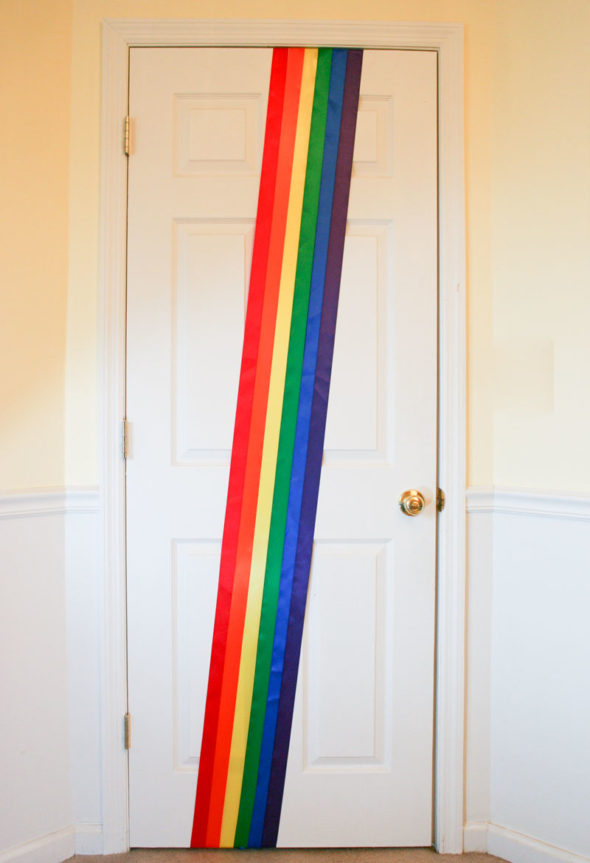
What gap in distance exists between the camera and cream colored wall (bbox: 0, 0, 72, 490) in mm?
1565

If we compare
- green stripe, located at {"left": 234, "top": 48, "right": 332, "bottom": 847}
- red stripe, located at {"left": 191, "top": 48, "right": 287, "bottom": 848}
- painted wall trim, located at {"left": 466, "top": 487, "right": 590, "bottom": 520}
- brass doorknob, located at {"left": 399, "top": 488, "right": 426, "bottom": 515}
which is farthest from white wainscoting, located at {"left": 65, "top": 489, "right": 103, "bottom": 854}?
painted wall trim, located at {"left": 466, "top": 487, "right": 590, "bottom": 520}

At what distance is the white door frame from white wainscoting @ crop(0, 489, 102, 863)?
2.1 inches

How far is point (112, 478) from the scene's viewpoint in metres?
1.64

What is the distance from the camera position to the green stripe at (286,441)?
1.63m

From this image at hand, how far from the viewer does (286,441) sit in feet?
5.39

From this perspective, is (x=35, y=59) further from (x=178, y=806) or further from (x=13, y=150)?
(x=178, y=806)

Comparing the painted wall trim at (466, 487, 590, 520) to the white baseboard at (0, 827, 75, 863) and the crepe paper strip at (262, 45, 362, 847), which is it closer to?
the crepe paper strip at (262, 45, 362, 847)

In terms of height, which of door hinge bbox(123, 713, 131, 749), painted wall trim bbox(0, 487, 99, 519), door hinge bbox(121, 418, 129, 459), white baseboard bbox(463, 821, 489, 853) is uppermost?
door hinge bbox(121, 418, 129, 459)

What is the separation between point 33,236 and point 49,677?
3.86 feet

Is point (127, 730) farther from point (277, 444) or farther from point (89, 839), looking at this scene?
point (277, 444)

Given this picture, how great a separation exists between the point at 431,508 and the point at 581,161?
971 mm

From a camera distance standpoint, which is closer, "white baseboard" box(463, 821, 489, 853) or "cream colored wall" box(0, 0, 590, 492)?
"cream colored wall" box(0, 0, 590, 492)

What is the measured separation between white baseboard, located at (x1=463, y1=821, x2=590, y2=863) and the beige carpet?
0.08ft

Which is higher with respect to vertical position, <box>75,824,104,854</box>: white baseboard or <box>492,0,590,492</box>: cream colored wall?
<box>492,0,590,492</box>: cream colored wall
